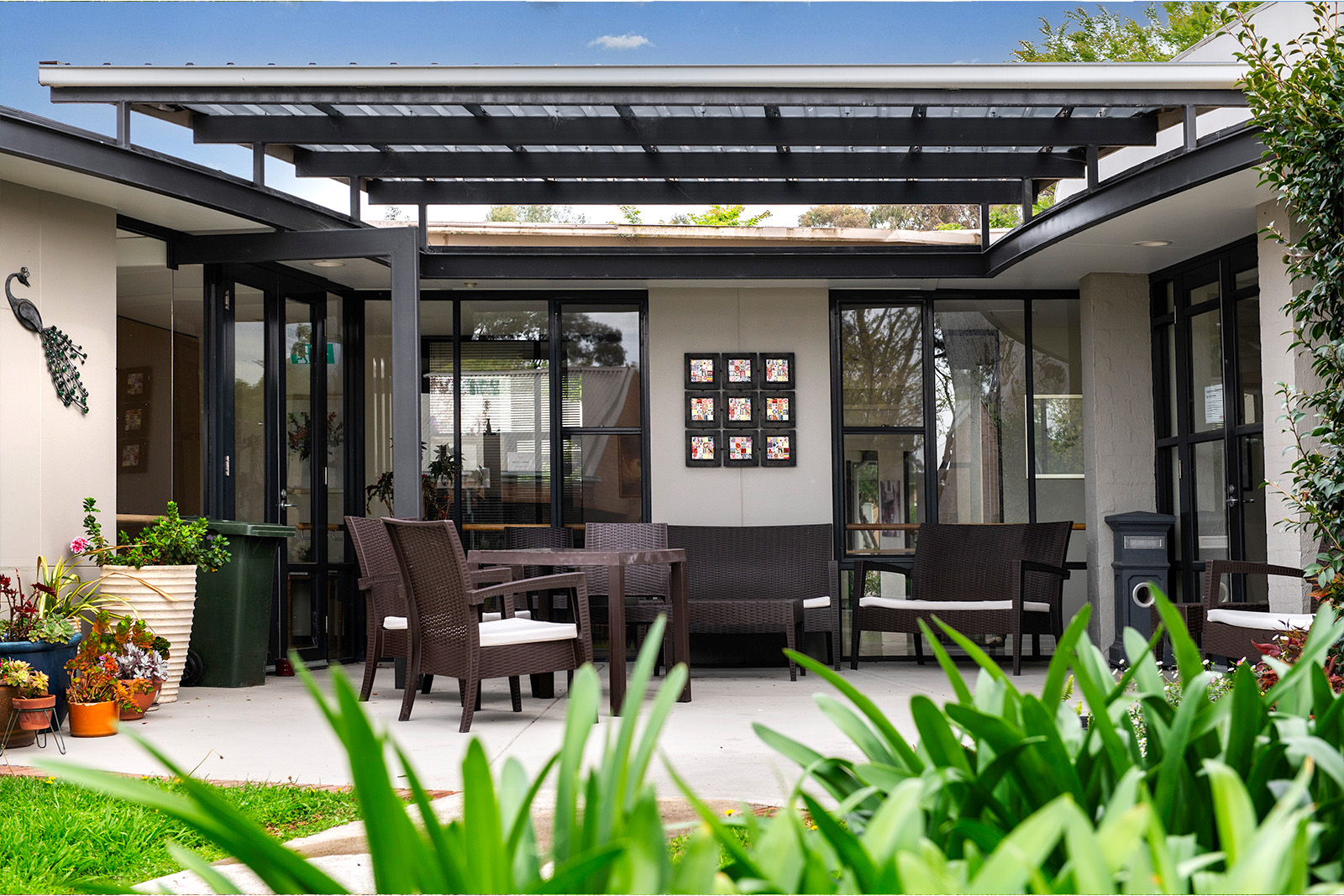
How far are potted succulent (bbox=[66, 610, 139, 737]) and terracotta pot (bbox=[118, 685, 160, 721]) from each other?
10cm

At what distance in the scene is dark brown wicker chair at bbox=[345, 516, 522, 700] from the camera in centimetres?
541

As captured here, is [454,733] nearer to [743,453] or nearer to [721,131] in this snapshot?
[721,131]

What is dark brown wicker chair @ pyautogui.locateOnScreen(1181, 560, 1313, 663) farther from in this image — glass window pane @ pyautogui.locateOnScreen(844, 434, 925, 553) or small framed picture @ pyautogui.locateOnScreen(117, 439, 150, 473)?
small framed picture @ pyautogui.locateOnScreen(117, 439, 150, 473)

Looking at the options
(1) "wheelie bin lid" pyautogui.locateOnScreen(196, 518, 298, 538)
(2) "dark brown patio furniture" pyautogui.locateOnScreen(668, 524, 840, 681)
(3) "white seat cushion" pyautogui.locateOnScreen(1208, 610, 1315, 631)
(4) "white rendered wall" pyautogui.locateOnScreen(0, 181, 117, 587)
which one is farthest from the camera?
(2) "dark brown patio furniture" pyautogui.locateOnScreen(668, 524, 840, 681)

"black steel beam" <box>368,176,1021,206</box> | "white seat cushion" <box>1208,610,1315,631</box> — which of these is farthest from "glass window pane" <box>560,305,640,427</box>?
"white seat cushion" <box>1208,610,1315,631</box>

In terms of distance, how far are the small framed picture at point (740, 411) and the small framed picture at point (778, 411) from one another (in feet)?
0.20

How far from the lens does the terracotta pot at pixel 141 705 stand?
4.80 metres

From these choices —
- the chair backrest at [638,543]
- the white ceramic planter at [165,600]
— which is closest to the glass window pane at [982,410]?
the chair backrest at [638,543]

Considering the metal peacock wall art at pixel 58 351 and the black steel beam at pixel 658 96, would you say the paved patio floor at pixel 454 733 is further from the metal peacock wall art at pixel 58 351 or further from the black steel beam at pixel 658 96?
the black steel beam at pixel 658 96

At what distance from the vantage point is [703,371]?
26.3 ft

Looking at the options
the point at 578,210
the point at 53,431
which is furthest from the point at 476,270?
the point at 578,210

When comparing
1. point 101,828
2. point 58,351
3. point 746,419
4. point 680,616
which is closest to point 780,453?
point 746,419

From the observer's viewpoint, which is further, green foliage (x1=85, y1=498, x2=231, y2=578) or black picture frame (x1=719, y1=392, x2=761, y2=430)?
black picture frame (x1=719, y1=392, x2=761, y2=430)

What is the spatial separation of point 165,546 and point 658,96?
324 centimetres
